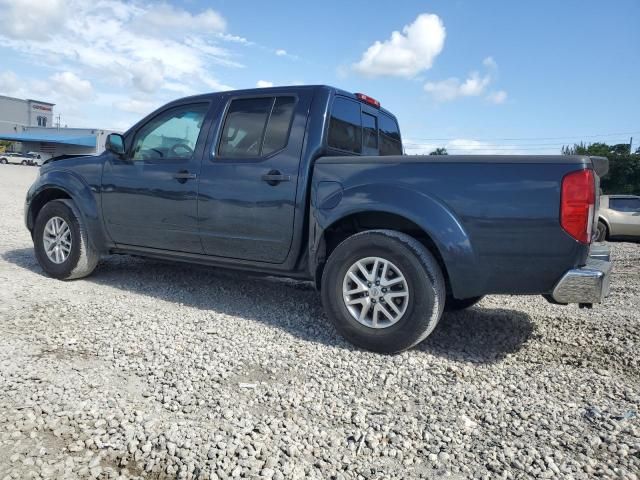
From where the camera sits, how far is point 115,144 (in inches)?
202

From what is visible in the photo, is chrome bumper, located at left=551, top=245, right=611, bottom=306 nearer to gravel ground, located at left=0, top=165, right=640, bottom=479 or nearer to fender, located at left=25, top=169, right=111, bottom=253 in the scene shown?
gravel ground, located at left=0, top=165, right=640, bottom=479

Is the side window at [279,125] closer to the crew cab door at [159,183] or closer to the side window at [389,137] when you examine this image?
the crew cab door at [159,183]

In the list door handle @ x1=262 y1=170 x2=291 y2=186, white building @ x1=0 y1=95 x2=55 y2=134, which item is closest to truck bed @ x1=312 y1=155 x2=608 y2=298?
door handle @ x1=262 y1=170 x2=291 y2=186

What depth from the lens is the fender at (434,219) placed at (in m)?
3.42

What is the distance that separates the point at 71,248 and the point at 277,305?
2317 mm

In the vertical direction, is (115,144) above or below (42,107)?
below

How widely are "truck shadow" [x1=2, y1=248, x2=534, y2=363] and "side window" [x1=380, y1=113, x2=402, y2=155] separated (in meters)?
1.71

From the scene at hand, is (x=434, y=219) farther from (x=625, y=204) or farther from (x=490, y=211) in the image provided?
(x=625, y=204)

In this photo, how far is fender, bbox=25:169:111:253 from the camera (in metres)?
5.33

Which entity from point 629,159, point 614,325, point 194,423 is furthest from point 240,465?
point 629,159

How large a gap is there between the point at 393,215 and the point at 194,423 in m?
2.03

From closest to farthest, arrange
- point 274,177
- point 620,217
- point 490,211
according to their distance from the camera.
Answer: point 490,211 → point 274,177 → point 620,217

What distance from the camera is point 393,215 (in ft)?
12.5

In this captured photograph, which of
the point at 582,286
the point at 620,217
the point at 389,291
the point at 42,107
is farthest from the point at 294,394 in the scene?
the point at 42,107
